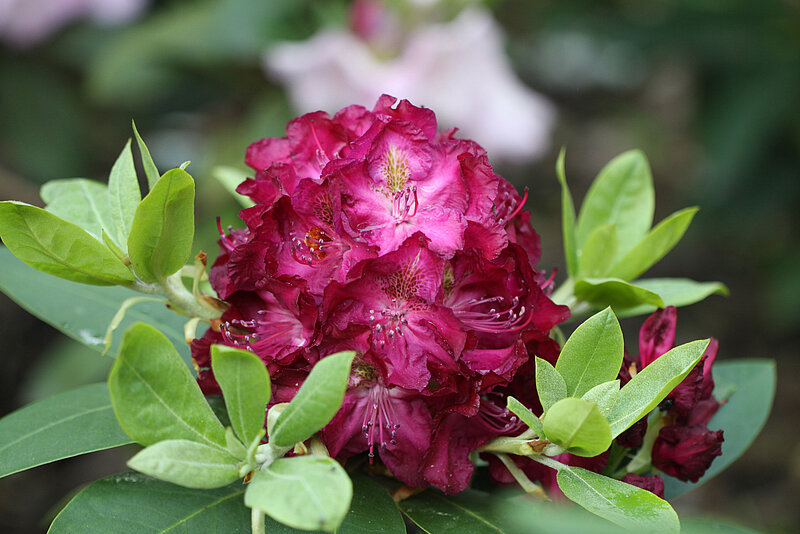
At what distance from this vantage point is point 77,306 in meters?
0.87

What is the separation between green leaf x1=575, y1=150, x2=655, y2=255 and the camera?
0.85 metres

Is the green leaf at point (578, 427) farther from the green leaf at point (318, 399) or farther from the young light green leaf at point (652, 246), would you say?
the young light green leaf at point (652, 246)

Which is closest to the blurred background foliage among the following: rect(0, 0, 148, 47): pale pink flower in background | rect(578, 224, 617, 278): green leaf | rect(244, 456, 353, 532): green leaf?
rect(0, 0, 148, 47): pale pink flower in background

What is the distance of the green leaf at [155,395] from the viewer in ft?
1.64

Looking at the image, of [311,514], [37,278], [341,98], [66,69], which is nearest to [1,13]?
[66,69]

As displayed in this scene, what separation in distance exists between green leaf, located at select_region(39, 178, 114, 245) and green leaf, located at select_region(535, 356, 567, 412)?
1.30ft

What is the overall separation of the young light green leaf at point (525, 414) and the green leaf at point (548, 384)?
0.01m

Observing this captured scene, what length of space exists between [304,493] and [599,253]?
447mm

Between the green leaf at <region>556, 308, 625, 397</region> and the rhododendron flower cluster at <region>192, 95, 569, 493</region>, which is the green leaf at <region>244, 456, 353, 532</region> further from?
the green leaf at <region>556, 308, 625, 397</region>

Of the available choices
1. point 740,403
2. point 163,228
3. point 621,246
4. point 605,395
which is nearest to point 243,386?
point 163,228

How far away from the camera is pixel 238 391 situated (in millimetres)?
515

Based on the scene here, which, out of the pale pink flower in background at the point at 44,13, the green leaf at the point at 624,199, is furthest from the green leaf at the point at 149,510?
the pale pink flower in background at the point at 44,13

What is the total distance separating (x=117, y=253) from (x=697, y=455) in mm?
524

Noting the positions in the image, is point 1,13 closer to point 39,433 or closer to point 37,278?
point 37,278
